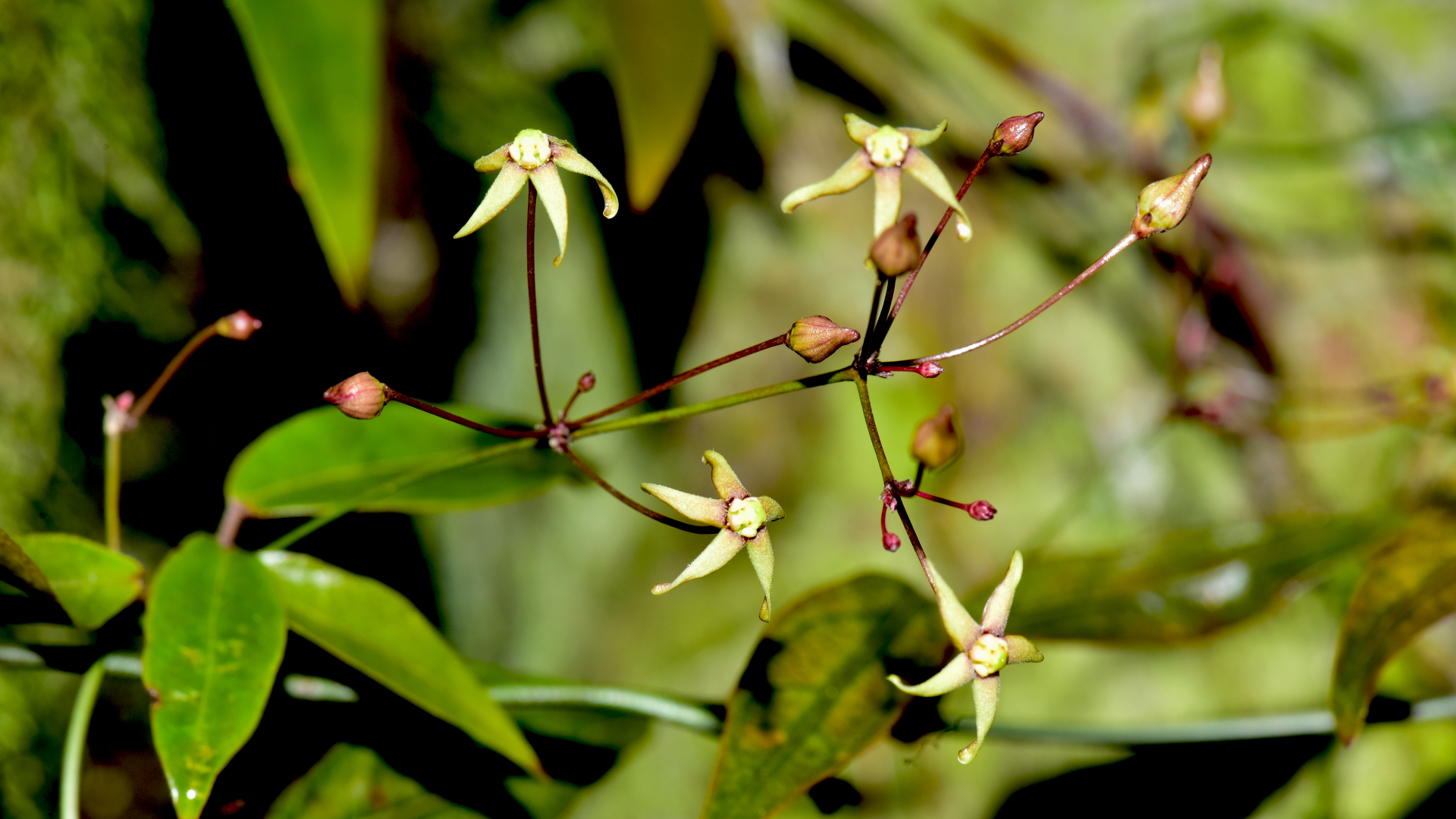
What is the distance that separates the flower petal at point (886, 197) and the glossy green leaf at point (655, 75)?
250 millimetres

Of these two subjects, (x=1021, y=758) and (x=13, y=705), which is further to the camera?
(x=1021, y=758)

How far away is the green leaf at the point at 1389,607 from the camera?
53 centimetres

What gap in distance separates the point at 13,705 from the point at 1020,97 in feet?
4.74

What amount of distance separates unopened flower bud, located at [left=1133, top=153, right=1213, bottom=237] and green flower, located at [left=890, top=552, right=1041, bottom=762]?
200mm

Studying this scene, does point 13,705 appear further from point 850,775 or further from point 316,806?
point 850,775

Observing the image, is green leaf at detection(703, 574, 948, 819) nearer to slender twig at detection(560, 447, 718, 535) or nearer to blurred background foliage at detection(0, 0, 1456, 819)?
slender twig at detection(560, 447, 718, 535)

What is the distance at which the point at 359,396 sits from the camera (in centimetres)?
46

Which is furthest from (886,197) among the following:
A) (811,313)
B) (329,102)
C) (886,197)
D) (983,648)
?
(811,313)

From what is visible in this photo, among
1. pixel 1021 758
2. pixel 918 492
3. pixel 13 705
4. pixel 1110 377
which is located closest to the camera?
pixel 918 492

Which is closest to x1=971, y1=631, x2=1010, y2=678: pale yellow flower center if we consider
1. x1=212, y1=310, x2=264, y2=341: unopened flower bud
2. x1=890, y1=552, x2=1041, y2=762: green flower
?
x1=890, y1=552, x2=1041, y2=762: green flower

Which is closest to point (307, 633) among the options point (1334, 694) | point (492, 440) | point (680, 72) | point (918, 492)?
point (492, 440)

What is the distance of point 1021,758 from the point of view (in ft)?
3.51

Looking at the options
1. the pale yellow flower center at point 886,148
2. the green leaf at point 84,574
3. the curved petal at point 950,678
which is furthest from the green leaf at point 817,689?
the green leaf at point 84,574

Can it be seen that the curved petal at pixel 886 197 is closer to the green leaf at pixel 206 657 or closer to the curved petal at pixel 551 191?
the curved petal at pixel 551 191
